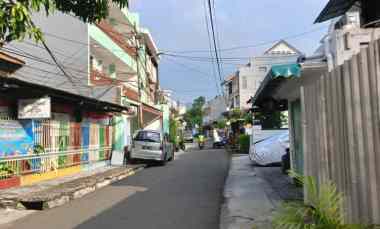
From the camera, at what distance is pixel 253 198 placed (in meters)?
10.9

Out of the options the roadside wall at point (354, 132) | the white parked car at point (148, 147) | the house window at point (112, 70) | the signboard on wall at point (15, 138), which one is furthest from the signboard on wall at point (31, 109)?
the house window at point (112, 70)

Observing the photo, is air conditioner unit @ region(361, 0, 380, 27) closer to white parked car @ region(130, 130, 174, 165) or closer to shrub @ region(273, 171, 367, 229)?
shrub @ region(273, 171, 367, 229)

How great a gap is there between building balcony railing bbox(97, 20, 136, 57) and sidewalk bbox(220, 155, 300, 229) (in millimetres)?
13191

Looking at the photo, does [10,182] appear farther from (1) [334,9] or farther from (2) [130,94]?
(2) [130,94]

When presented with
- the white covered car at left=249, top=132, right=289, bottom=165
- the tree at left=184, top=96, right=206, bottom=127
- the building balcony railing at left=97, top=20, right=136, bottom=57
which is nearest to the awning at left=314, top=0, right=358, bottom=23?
the white covered car at left=249, top=132, right=289, bottom=165

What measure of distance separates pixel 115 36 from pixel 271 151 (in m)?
14.6

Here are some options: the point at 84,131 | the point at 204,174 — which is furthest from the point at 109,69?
the point at 204,174

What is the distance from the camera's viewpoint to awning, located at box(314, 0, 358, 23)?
1098 cm

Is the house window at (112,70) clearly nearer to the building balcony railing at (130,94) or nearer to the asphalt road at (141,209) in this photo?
the building balcony railing at (130,94)

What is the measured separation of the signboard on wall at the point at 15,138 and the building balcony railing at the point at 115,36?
10398 mm

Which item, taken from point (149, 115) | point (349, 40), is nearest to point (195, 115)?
point (149, 115)

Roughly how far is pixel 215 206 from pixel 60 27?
16630 mm

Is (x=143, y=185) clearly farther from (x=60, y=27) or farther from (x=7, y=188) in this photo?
(x=60, y=27)

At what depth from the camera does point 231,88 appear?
262 feet
